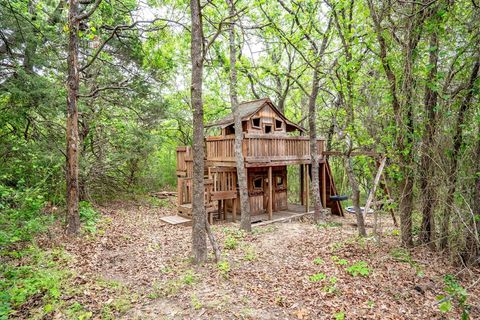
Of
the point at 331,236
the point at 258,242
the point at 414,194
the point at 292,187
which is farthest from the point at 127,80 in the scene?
the point at 292,187

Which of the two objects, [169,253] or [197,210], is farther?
[169,253]

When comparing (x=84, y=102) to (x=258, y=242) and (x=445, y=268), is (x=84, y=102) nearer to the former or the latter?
(x=258, y=242)

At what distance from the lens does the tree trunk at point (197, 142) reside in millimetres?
6331

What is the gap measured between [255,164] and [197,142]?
5.89 m

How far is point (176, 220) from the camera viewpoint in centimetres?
1145

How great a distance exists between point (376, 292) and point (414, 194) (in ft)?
10.1

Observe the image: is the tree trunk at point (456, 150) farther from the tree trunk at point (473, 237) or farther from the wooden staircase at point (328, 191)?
the wooden staircase at point (328, 191)

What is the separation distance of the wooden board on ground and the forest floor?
196cm

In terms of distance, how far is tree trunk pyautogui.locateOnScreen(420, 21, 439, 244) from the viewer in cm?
609

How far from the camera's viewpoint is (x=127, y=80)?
11.6 metres

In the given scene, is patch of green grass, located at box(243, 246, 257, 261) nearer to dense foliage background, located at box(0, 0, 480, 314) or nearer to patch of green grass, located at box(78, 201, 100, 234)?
dense foliage background, located at box(0, 0, 480, 314)

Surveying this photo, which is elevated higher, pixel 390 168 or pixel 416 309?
pixel 390 168

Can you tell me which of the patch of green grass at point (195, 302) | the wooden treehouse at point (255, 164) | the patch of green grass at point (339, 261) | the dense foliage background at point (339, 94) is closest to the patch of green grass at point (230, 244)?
the patch of green grass at point (339, 261)

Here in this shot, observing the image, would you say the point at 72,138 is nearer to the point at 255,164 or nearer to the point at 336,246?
the point at 255,164
